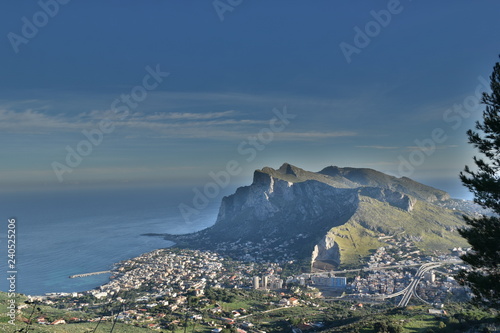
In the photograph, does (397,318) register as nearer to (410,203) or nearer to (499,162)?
(499,162)

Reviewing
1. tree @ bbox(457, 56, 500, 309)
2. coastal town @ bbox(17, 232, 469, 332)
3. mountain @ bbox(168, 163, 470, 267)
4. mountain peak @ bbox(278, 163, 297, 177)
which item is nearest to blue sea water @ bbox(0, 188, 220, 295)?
coastal town @ bbox(17, 232, 469, 332)

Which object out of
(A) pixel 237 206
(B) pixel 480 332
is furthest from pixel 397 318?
(A) pixel 237 206

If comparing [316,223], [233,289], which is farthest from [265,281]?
[316,223]

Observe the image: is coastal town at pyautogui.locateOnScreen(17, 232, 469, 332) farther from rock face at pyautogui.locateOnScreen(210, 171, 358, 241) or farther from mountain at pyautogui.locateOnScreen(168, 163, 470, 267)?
rock face at pyautogui.locateOnScreen(210, 171, 358, 241)

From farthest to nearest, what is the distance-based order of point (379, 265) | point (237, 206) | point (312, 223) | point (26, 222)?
point (26, 222)
point (237, 206)
point (312, 223)
point (379, 265)

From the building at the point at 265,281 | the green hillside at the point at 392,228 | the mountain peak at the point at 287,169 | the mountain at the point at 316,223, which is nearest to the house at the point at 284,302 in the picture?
the building at the point at 265,281

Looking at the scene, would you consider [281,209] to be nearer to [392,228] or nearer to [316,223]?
[316,223]

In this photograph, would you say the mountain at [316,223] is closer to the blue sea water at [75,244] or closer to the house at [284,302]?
the blue sea water at [75,244]
